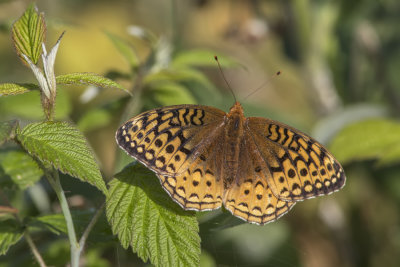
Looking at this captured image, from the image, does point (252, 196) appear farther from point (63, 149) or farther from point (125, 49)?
point (125, 49)

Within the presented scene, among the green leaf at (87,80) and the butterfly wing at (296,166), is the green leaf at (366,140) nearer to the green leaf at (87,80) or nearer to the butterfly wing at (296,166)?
the butterfly wing at (296,166)

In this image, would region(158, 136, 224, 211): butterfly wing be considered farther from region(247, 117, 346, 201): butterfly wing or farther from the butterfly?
region(247, 117, 346, 201): butterfly wing

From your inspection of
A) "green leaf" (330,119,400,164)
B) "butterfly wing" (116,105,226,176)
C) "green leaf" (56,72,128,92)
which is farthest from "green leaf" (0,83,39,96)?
"green leaf" (330,119,400,164)

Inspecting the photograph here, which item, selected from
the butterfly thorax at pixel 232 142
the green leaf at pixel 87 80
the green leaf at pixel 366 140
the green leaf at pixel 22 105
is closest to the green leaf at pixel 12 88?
the green leaf at pixel 87 80

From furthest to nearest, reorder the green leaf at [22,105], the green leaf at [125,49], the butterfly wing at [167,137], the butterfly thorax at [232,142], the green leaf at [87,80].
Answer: the green leaf at [22,105]
the green leaf at [125,49]
the butterfly thorax at [232,142]
the butterfly wing at [167,137]
the green leaf at [87,80]

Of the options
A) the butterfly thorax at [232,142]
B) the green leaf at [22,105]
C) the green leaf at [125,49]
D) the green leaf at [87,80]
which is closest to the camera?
the green leaf at [87,80]

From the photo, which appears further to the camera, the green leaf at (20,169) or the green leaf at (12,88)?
the green leaf at (20,169)
